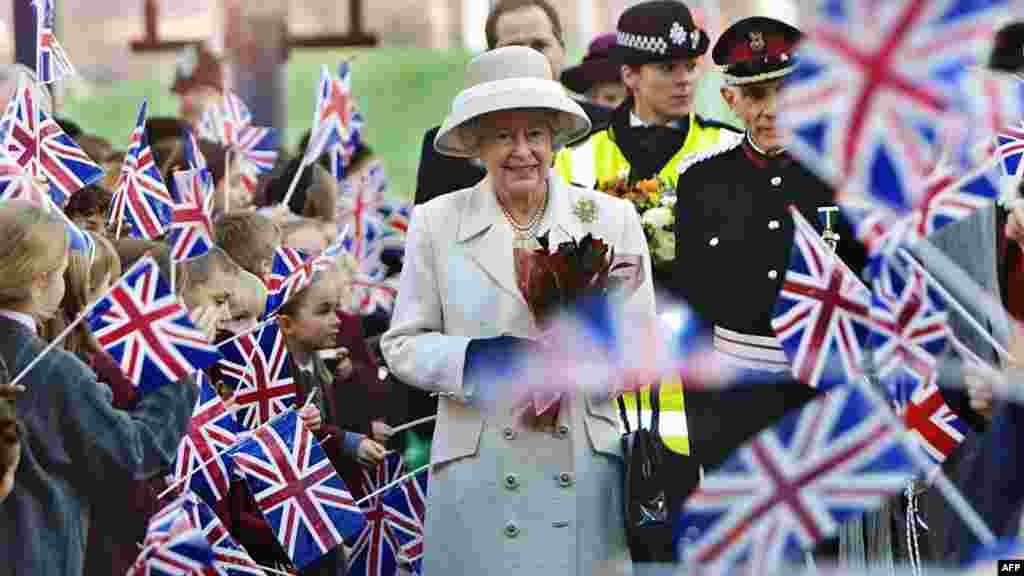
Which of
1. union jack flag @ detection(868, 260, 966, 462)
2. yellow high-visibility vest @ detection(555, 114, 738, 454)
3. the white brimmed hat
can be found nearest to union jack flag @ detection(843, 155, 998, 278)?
union jack flag @ detection(868, 260, 966, 462)

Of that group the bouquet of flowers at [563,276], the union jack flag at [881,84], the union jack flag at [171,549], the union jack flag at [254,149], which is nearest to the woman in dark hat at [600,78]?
the union jack flag at [254,149]

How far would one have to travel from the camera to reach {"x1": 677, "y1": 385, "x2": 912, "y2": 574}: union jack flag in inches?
244

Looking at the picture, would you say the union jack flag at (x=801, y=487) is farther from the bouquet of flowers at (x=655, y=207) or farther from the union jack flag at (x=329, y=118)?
the union jack flag at (x=329, y=118)

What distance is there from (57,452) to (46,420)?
0.32 ft

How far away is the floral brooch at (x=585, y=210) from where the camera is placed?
8258 millimetres

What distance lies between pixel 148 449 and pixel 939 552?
2.42 meters

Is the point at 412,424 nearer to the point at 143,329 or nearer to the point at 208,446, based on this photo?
the point at 208,446

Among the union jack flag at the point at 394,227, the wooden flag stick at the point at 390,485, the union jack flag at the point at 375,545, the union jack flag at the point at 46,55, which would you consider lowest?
the union jack flag at the point at 375,545

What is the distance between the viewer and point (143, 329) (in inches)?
292

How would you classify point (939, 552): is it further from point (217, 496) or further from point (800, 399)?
point (217, 496)

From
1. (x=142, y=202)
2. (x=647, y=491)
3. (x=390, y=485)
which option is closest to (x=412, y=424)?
(x=390, y=485)

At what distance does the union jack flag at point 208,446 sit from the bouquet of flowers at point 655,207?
1.57 meters

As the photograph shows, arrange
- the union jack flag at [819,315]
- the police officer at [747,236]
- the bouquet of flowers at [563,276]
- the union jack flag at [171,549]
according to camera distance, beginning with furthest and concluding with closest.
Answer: the police officer at [747,236]
the bouquet of flowers at [563,276]
the union jack flag at [171,549]
the union jack flag at [819,315]

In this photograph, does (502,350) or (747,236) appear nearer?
(502,350)
